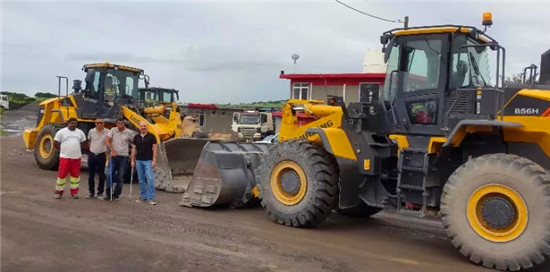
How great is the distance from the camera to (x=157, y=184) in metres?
11.0

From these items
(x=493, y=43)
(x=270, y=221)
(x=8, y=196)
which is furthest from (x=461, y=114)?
(x=8, y=196)

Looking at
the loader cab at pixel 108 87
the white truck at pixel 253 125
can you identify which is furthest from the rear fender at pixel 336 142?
the white truck at pixel 253 125

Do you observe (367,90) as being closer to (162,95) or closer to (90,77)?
(90,77)

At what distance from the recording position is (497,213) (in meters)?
6.05

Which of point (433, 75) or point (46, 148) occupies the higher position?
point (433, 75)

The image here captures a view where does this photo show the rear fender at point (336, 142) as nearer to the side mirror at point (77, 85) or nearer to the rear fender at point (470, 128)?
the rear fender at point (470, 128)

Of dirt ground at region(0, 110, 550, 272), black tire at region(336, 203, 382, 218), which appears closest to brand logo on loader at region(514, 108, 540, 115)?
dirt ground at region(0, 110, 550, 272)

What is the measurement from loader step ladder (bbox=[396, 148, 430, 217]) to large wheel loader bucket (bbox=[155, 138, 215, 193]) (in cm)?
523

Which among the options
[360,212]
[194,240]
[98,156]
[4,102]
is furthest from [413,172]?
[4,102]

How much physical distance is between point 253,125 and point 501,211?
25.4m

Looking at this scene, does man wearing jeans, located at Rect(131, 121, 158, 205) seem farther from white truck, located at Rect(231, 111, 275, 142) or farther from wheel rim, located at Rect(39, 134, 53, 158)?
white truck, located at Rect(231, 111, 275, 142)

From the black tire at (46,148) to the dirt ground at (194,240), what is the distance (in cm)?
397

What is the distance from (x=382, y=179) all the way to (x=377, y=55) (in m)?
8.97

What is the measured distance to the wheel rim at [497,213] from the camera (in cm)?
592
